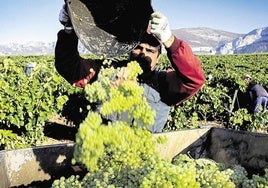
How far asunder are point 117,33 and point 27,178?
1.25m

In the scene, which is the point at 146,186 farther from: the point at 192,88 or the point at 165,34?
the point at 192,88

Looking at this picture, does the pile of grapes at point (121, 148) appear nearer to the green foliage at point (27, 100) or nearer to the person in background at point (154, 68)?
the person in background at point (154, 68)

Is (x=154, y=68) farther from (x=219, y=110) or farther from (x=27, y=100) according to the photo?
(x=219, y=110)

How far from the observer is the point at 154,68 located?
3371 mm

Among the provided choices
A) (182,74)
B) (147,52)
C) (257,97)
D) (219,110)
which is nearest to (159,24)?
(182,74)

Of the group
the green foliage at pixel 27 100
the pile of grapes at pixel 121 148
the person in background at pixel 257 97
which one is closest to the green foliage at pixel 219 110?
the person in background at pixel 257 97

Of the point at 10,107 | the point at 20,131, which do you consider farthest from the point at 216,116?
the point at 10,107

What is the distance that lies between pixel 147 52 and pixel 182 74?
1.45ft

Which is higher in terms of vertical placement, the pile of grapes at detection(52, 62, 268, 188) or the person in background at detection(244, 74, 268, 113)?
the pile of grapes at detection(52, 62, 268, 188)

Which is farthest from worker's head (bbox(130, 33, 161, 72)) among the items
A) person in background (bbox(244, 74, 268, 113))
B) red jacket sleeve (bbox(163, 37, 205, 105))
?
person in background (bbox(244, 74, 268, 113))

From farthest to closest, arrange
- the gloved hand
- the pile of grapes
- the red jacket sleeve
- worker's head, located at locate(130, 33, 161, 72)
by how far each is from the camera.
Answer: worker's head, located at locate(130, 33, 161, 72)
the red jacket sleeve
the gloved hand
the pile of grapes

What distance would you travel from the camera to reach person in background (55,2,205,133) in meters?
2.79

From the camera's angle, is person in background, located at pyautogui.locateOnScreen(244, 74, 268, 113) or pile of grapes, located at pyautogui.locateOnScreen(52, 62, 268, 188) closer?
pile of grapes, located at pyautogui.locateOnScreen(52, 62, 268, 188)

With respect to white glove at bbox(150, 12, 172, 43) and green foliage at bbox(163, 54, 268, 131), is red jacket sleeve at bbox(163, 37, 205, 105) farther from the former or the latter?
green foliage at bbox(163, 54, 268, 131)
